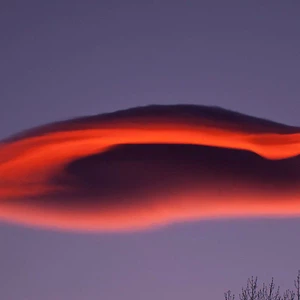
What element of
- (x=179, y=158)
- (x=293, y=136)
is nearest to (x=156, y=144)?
(x=179, y=158)

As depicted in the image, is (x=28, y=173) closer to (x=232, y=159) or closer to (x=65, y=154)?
(x=65, y=154)

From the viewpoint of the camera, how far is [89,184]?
2847cm

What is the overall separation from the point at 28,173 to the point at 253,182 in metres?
8.56

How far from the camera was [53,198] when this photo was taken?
27.0m

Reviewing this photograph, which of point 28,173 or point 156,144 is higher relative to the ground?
point 156,144

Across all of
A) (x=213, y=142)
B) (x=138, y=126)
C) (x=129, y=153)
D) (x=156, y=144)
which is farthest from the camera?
(x=156, y=144)

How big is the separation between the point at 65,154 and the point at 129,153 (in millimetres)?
2773

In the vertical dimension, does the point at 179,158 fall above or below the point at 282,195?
above

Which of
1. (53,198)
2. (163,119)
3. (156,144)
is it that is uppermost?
(156,144)

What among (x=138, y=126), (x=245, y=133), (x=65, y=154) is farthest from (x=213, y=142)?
(x=65, y=154)

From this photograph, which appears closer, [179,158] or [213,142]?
[213,142]

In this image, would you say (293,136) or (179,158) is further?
(179,158)

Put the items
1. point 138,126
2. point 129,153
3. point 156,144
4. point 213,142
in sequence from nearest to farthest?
point 138,126, point 213,142, point 129,153, point 156,144

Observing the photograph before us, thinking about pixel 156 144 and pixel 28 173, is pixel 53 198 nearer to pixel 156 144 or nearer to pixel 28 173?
pixel 28 173
